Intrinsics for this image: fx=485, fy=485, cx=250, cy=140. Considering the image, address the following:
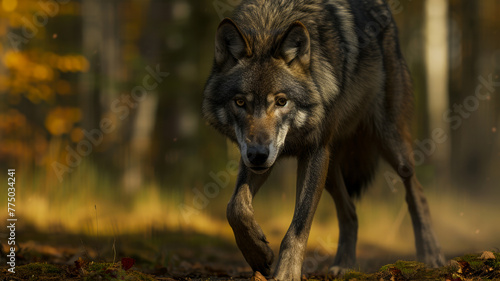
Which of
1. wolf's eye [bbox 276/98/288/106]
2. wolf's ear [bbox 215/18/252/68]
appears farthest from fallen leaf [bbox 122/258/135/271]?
wolf's ear [bbox 215/18/252/68]

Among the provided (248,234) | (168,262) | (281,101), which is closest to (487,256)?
(248,234)

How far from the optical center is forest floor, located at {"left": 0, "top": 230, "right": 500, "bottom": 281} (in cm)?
316

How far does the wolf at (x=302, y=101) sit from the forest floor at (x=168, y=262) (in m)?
0.49

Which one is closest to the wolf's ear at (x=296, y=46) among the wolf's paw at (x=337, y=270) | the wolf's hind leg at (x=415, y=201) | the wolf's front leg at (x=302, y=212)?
the wolf's front leg at (x=302, y=212)

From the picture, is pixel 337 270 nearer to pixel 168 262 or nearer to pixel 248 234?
pixel 248 234

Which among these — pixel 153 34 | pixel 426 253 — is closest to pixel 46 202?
pixel 426 253

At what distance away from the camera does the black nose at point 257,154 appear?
3213 mm

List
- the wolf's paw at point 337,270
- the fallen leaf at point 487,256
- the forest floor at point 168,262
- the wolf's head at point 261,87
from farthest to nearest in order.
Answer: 1. the wolf's paw at point 337,270
2. the wolf's head at point 261,87
3. the fallen leaf at point 487,256
4. the forest floor at point 168,262

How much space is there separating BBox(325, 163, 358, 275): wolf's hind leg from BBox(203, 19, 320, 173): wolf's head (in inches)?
63.2

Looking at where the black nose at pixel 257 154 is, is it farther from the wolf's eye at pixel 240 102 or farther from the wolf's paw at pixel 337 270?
the wolf's paw at pixel 337 270

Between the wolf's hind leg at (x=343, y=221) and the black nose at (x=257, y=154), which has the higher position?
the black nose at (x=257, y=154)

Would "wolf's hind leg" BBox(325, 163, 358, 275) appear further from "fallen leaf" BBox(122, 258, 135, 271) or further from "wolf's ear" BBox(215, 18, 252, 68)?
"fallen leaf" BBox(122, 258, 135, 271)

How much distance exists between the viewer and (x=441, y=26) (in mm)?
10453

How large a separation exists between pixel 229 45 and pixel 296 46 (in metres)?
0.51
